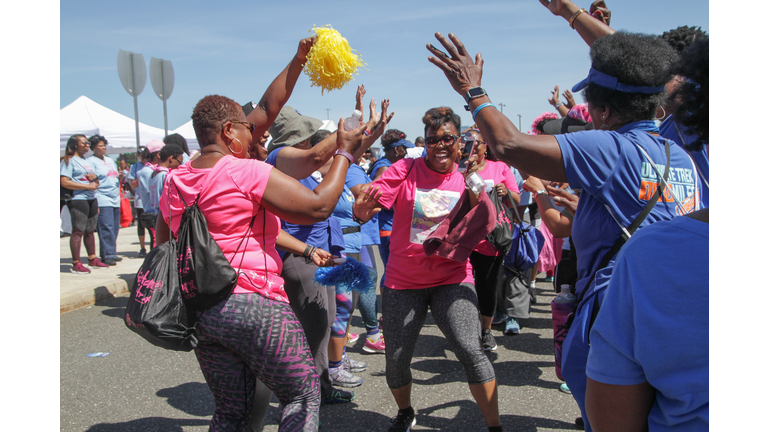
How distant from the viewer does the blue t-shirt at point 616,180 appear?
1811 millimetres

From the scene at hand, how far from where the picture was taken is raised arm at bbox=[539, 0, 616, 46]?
2.60m

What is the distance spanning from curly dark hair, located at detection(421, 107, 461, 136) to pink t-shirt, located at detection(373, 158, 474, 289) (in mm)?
249

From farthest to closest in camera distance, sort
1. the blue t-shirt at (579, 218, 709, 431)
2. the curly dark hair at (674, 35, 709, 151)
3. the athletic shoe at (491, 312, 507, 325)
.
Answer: the athletic shoe at (491, 312, 507, 325), the curly dark hair at (674, 35, 709, 151), the blue t-shirt at (579, 218, 709, 431)

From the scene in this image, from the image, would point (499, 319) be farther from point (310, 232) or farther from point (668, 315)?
point (668, 315)

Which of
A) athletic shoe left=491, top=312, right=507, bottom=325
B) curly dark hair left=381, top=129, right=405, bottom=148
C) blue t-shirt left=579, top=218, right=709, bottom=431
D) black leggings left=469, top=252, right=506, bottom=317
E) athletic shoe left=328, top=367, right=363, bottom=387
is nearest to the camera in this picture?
blue t-shirt left=579, top=218, right=709, bottom=431

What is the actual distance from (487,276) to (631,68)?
3.24 meters

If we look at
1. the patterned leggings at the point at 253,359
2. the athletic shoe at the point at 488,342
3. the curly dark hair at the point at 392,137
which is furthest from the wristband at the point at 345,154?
the curly dark hair at the point at 392,137

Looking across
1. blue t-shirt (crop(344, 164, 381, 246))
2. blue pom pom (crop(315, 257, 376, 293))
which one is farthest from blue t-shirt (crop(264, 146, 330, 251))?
blue t-shirt (crop(344, 164, 381, 246))

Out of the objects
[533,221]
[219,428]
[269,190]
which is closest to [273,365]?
[219,428]

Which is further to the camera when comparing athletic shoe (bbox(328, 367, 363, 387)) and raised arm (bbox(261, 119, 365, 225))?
athletic shoe (bbox(328, 367, 363, 387))

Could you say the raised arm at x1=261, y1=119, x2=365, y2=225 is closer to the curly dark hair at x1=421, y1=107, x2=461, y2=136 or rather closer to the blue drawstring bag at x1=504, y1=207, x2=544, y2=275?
the curly dark hair at x1=421, y1=107, x2=461, y2=136

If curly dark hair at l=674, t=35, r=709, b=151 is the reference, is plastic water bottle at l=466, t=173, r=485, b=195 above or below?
below

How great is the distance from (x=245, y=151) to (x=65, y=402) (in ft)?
9.35

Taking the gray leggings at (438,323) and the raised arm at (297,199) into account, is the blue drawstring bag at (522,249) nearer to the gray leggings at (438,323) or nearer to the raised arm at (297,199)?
the gray leggings at (438,323)
